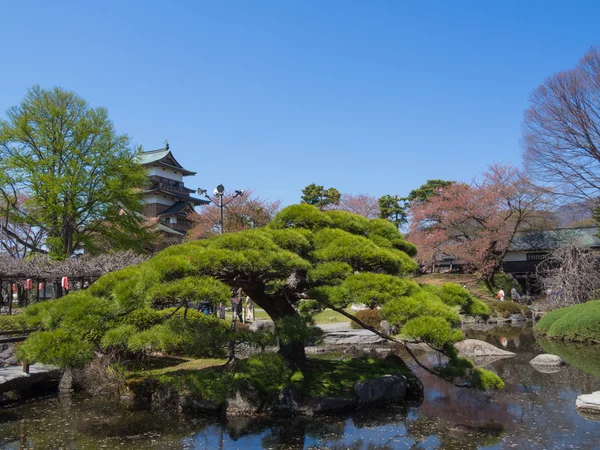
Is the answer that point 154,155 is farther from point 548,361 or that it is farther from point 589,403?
point 589,403

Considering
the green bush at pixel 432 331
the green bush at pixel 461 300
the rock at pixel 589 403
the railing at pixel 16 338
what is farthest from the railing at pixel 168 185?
the rock at pixel 589 403

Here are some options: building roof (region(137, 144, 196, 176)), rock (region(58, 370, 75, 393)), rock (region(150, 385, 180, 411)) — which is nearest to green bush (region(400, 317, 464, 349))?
rock (region(150, 385, 180, 411))

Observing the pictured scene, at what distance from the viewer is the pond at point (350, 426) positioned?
6156 millimetres

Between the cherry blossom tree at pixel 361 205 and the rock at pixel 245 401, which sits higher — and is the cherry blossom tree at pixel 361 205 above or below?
above

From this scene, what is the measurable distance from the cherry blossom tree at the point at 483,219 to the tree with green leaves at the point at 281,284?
76.9 feet

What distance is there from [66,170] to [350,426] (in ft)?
63.4

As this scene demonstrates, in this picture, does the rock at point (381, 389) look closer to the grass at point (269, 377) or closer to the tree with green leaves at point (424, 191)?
the grass at point (269, 377)

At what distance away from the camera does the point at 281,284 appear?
8.12 m

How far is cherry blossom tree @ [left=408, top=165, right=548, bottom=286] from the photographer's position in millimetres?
29422

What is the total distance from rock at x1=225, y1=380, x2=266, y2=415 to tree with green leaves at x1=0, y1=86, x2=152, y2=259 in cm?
1654

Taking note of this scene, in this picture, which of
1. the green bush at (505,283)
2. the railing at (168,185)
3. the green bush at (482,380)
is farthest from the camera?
the railing at (168,185)

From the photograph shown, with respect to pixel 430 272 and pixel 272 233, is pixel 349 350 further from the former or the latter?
pixel 430 272

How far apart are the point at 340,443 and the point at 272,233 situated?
318 cm

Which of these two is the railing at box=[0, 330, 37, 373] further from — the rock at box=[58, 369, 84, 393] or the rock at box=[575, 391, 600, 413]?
the rock at box=[575, 391, 600, 413]
